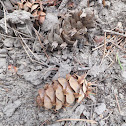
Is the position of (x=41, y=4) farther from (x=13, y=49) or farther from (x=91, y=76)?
(x=91, y=76)

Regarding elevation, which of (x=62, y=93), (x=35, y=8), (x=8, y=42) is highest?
(x=35, y=8)

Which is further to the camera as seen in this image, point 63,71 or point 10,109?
point 63,71

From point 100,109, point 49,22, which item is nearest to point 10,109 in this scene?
point 100,109

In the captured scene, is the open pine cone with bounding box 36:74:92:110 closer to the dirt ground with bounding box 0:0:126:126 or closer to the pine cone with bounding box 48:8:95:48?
the dirt ground with bounding box 0:0:126:126

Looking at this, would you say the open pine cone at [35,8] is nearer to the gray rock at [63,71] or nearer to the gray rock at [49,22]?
the gray rock at [49,22]

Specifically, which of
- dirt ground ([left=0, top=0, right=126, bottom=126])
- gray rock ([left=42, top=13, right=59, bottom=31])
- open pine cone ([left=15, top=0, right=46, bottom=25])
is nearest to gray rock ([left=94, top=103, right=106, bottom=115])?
dirt ground ([left=0, top=0, right=126, bottom=126])

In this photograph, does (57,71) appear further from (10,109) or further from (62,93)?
(10,109)
